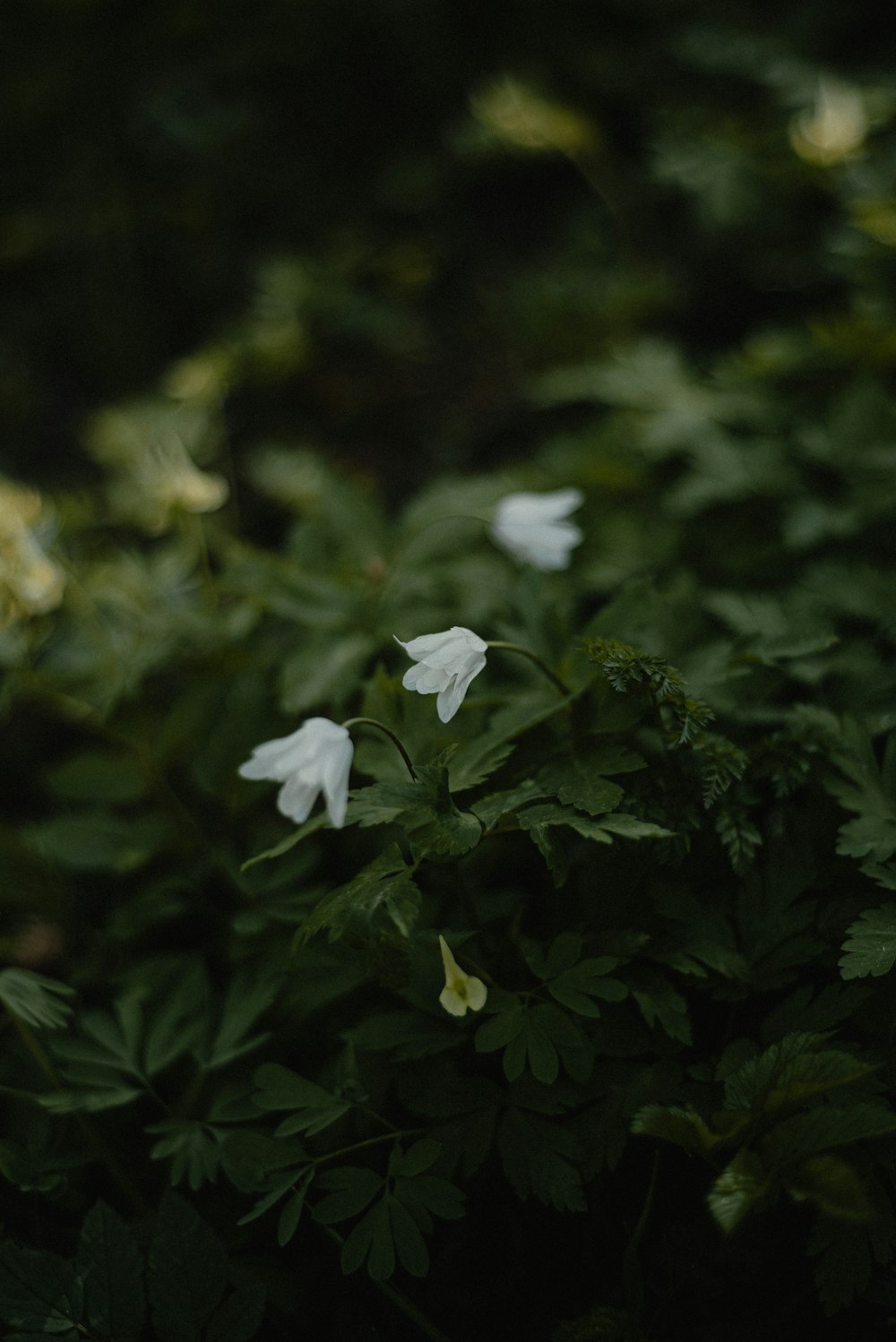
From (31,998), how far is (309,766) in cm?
59

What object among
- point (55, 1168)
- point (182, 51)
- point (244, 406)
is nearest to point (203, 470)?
point (244, 406)

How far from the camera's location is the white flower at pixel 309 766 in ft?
3.90

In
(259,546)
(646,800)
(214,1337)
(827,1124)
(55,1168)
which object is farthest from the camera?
(259,546)

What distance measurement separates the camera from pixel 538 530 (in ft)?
5.82

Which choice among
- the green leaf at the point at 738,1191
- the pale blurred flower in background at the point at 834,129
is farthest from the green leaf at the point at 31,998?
the pale blurred flower in background at the point at 834,129

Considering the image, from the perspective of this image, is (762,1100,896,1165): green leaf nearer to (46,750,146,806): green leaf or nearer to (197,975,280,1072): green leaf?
(197,975,280,1072): green leaf

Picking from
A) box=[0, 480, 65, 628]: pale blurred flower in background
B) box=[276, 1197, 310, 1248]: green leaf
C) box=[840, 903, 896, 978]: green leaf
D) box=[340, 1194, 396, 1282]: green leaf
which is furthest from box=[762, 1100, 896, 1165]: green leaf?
box=[0, 480, 65, 628]: pale blurred flower in background

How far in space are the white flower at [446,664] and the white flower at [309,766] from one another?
14 centimetres

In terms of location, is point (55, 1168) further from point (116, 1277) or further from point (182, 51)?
point (182, 51)

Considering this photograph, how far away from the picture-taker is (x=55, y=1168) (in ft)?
4.79

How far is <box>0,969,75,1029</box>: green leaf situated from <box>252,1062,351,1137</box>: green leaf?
1.05 ft

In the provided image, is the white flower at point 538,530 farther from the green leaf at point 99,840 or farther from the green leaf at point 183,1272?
the green leaf at point 183,1272

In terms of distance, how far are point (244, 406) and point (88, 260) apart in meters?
1.01

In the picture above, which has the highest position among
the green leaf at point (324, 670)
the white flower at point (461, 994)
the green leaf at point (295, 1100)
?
the green leaf at point (324, 670)
